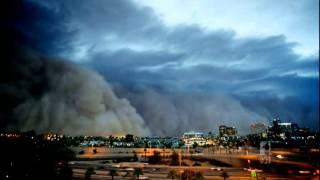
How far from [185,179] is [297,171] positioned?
48.0 meters

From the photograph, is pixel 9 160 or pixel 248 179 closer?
pixel 9 160

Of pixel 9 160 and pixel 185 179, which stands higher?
pixel 9 160

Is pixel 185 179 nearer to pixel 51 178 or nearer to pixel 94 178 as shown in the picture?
pixel 94 178

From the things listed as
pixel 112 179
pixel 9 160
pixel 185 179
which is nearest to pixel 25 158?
pixel 9 160

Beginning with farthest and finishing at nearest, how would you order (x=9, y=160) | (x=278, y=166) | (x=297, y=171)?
(x=278, y=166)
(x=297, y=171)
(x=9, y=160)

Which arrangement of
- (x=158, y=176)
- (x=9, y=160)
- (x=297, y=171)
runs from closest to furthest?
(x=9, y=160) → (x=158, y=176) → (x=297, y=171)

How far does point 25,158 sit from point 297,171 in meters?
80.0

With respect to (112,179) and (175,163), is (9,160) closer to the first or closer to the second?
(112,179)

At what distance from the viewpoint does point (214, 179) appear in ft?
304

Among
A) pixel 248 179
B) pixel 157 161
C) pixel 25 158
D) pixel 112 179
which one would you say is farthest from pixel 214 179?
pixel 157 161

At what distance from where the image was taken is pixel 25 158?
7400cm

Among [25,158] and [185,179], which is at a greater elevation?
[25,158]

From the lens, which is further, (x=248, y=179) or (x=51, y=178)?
(x=248, y=179)

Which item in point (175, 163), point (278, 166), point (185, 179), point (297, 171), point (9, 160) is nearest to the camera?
point (9, 160)
